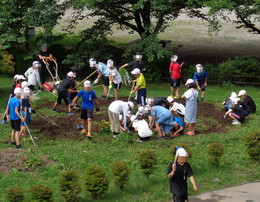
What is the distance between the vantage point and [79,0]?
20375 millimetres

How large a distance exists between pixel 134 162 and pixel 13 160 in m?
2.74

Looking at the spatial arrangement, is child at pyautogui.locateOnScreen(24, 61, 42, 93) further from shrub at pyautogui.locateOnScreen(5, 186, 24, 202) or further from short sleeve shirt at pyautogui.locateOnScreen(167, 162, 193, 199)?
short sleeve shirt at pyautogui.locateOnScreen(167, 162, 193, 199)

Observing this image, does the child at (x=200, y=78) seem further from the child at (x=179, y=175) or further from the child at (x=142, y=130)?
the child at (x=179, y=175)

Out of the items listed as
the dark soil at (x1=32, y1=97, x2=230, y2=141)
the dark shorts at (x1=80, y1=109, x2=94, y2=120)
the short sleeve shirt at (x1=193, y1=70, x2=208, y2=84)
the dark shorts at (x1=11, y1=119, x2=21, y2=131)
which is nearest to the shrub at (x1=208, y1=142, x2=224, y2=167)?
the dark soil at (x1=32, y1=97, x2=230, y2=141)

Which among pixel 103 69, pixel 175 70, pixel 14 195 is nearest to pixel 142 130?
pixel 103 69

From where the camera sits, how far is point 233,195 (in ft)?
36.2

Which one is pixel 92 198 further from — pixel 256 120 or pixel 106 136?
pixel 256 120

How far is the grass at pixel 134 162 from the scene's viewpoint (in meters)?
11.2

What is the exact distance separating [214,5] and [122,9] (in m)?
4.68

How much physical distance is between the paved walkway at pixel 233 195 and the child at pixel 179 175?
1.05m

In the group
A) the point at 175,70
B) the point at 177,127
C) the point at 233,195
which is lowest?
the point at 233,195

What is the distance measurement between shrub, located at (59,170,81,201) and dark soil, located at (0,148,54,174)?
206 cm

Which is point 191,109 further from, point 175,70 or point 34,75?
point 34,75

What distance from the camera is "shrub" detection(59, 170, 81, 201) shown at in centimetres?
1027
